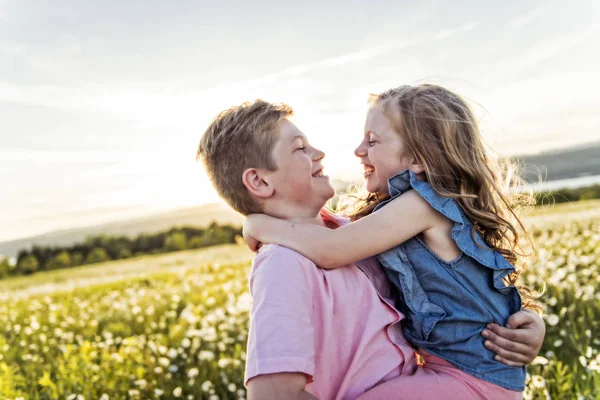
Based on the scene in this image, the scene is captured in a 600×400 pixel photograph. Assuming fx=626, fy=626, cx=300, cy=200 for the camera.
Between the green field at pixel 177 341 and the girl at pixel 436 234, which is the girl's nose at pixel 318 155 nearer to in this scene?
the girl at pixel 436 234

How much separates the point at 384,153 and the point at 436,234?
457 millimetres

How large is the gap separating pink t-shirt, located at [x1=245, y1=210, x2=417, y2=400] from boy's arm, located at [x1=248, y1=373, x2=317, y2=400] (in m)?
0.03

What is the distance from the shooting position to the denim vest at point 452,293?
265 cm

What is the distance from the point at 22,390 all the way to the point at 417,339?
429cm

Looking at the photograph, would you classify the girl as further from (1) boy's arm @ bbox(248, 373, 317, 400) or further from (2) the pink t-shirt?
(1) boy's arm @ bbox(248, 373, 317, 400)

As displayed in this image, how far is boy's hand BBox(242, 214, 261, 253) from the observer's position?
2.70 meters

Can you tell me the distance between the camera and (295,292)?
230cm

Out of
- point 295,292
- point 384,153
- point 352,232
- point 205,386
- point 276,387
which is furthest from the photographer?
point 205,386

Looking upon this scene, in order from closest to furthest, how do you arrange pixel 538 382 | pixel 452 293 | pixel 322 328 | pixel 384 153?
pixel 322 328 → pixel 452 293 → pixel 384 153 → pixel 538 382

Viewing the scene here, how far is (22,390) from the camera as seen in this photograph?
5574mm

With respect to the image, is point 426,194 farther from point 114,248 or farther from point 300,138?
point 114,248

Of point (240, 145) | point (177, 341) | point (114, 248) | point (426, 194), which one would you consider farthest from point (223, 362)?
point (114, 248)

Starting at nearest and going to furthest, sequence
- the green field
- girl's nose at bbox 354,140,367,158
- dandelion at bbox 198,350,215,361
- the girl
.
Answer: the girl → girl's nose at bbox 354,140,367,158 → the green field → dandelion at bbox 198,350,215,361

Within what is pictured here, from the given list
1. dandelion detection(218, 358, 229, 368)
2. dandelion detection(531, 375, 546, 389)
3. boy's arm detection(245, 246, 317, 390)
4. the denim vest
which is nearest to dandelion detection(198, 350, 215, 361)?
dandelion detection(218, 358, 229, 368)
